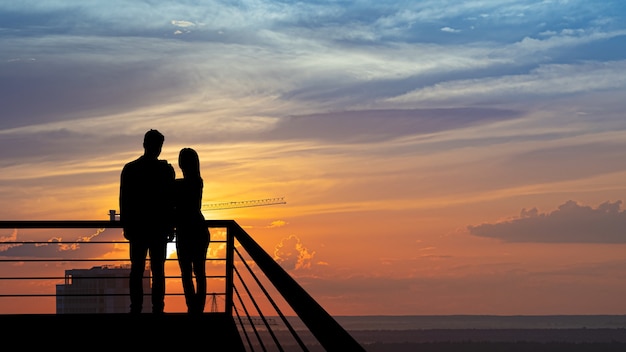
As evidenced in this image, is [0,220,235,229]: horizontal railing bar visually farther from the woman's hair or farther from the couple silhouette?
the woman's hair

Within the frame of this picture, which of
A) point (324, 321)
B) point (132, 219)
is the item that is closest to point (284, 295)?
point (324, 321)

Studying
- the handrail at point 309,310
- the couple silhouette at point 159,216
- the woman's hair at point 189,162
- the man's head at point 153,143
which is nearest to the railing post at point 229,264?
the couple silhouette at point 159,216

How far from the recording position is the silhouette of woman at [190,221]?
704cm

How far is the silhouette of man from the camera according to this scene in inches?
269

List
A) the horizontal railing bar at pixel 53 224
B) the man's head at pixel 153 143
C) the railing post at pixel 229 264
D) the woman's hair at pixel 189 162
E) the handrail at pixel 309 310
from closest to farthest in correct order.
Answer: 1. the handrail at pixel 309 310
2. the man's head at pixel 153 143
3. the woman's hair at pixel 189 162
4. the railing post at pixel 229 264
5. the horizontal railing bar at pixel 53 224

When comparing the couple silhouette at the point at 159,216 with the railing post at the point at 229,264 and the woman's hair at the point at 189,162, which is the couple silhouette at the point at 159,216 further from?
the railing post at the point at 229,264

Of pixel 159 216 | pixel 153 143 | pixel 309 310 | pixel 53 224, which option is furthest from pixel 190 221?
pixel 309 310

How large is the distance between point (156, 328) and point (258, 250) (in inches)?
99.3

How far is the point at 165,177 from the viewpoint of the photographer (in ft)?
22.7

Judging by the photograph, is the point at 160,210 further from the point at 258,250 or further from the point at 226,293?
the point at 258,250

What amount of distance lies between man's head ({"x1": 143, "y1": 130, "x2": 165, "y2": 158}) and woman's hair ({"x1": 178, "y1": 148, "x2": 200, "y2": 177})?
20cm

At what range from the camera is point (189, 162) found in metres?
7.00

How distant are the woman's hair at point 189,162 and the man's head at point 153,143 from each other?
0.65ft

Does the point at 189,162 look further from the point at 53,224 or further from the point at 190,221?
the point at 53,224
